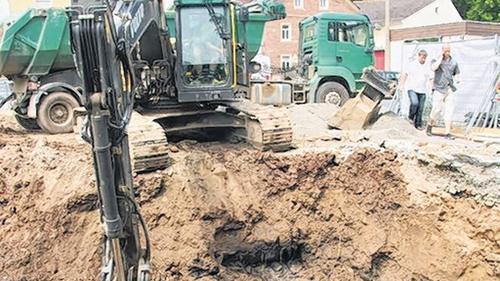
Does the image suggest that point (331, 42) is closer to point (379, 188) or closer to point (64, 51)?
point (64, 51)

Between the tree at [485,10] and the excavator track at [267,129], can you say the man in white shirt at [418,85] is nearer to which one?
the excavator track at [267,129]

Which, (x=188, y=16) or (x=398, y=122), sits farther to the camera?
(x=398, y=122)

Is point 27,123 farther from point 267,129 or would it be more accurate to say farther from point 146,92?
point 267,129

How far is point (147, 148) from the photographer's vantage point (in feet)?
19.3

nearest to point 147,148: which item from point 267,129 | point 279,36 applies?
point 267,129

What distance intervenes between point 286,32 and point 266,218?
3388 cm

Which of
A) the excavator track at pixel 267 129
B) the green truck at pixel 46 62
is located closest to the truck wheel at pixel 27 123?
the green truck at pixel 46 62

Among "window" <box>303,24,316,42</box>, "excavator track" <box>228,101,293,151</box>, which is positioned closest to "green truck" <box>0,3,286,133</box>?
"excavator track" <box>228,101,293,151</box>

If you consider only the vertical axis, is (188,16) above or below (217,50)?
above

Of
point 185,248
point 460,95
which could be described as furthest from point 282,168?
point 460,95

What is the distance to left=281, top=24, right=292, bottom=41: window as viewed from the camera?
38594 mm

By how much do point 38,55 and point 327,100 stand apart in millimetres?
7884

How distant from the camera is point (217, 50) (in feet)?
23.0

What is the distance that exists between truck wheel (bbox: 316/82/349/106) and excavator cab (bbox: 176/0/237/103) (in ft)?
25.2
